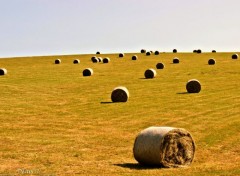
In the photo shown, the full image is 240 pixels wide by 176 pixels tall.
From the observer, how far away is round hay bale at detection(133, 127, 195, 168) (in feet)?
58.5

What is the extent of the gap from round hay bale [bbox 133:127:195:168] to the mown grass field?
0.51 metres

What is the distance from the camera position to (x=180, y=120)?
28.9 metres

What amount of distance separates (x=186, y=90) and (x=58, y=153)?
1009 inches

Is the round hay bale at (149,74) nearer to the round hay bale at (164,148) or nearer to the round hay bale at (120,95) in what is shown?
the round hay bale at (120,95)

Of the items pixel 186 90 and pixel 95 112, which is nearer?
pixel 95 112

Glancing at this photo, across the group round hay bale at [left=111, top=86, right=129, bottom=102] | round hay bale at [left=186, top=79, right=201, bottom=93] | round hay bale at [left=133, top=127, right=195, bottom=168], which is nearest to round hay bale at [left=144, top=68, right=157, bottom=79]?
round hay bale at [left=186, top=79, right=201, bottom=93]

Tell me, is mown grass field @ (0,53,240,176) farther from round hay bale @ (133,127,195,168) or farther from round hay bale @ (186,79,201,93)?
round hay bale @ (186,79,201,93)

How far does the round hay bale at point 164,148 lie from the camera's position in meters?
17.8

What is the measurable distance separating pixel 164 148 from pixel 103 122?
37.2ft

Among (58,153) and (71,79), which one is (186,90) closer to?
(71,79)

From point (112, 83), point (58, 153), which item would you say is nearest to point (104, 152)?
Result: point (58, 153)

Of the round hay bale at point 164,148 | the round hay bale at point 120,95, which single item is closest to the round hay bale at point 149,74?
the round hay bale at point 120,95

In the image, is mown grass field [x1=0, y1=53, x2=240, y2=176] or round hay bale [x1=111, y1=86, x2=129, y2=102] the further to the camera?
round hay bale [x1=111, y1=86, x2=129, y2=102]

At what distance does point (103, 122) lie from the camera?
28844 millimetres
